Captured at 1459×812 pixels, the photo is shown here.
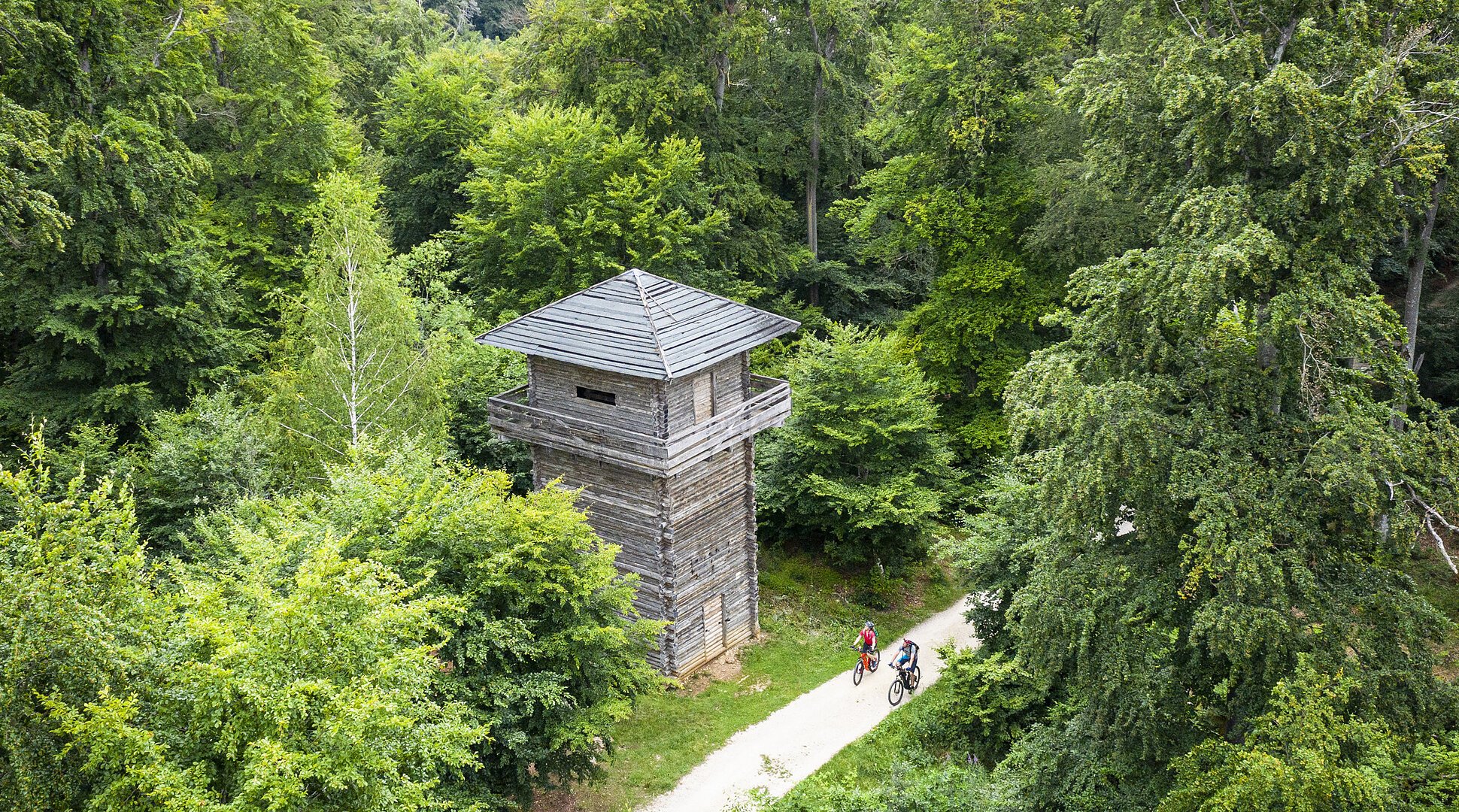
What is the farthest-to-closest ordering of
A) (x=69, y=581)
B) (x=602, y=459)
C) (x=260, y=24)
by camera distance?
1. (x=260, y=24)
2. (x=602, y=459)
3. (x=69, y=581)

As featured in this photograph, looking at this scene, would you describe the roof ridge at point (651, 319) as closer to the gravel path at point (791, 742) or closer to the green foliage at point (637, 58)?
the gravel path at point (791, 742)

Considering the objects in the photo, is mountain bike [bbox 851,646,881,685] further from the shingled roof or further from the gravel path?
the shingled roof

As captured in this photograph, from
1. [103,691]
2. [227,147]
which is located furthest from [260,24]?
[103,691]

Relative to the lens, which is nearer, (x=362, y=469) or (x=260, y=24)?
(x=362, y=469)

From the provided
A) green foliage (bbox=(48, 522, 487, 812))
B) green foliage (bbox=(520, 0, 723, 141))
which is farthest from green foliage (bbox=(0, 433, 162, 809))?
green foliage (bbox=(520, 0, 723, 141))

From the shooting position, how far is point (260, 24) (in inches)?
1155

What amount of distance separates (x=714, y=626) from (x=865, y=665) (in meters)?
3.62

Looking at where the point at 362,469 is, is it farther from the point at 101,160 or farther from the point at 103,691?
the point at 101,160

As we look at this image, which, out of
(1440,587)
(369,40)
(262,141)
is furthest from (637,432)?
(369,40)

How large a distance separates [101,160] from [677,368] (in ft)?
43.8

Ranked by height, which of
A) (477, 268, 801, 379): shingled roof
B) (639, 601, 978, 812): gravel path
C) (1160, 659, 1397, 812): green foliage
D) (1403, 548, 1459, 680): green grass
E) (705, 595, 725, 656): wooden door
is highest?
(477, 268, 801, 379): shingled roof

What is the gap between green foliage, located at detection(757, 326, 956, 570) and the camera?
27.0 m

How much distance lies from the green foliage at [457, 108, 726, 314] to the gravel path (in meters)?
13.9

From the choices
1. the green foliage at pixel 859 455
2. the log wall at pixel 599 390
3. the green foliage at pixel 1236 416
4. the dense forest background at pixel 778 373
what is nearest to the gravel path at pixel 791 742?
the dense forest background at pixel 778 373
